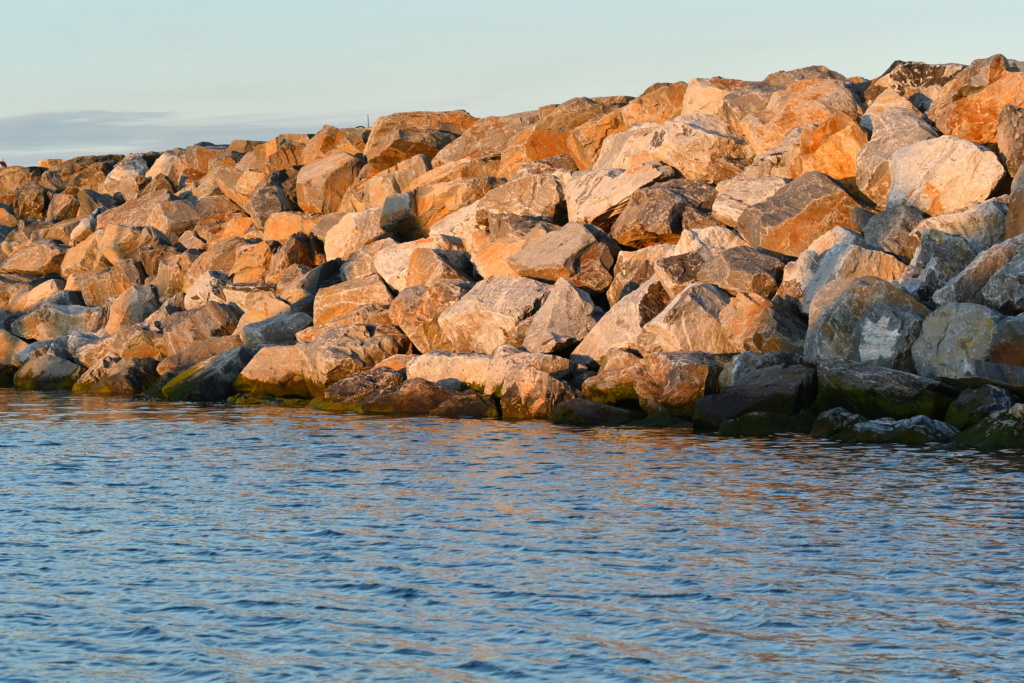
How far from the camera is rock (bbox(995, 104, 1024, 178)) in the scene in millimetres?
27781

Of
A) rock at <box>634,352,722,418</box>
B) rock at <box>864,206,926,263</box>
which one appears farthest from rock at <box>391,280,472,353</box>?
rock at <box>864,206,926,263</box>

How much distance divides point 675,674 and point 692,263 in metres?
19.0

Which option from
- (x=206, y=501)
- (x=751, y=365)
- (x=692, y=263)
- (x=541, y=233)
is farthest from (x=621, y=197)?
(x=206, y=501)

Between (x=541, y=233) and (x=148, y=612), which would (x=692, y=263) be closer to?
(x=541, y=233)

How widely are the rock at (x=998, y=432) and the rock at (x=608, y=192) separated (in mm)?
14253

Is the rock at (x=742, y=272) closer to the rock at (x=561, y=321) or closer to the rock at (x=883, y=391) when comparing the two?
the rock at (x=561, y=321)

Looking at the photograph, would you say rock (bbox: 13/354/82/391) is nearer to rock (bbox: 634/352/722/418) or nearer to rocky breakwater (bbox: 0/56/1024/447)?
rocky breakwater (bbox: 0/56/1024/447)

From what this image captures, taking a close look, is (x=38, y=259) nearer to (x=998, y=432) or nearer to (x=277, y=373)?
(x=277, y=373)

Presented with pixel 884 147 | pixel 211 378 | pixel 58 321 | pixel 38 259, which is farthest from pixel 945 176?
pixel 38 259

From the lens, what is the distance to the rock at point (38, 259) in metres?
49.0

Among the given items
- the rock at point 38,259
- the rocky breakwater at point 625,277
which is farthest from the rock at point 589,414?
the rock at point 38,259

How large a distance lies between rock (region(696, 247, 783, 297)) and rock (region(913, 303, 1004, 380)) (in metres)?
4.65

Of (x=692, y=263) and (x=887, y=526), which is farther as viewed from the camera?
(x=692, y=263)

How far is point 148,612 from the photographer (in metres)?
11.5
